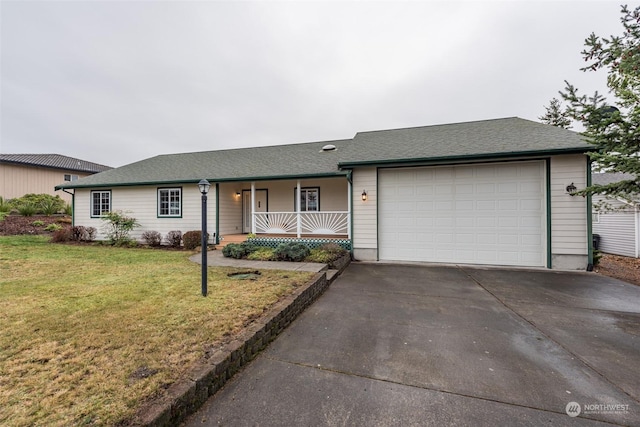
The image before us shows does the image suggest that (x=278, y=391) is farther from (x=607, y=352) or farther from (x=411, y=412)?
(x=607, y=352)

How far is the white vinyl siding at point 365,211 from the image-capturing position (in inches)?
313

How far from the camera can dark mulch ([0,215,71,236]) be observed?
1203cm

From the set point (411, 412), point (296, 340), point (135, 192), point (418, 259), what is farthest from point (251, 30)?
point (411, 412)

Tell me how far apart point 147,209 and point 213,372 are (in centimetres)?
1145

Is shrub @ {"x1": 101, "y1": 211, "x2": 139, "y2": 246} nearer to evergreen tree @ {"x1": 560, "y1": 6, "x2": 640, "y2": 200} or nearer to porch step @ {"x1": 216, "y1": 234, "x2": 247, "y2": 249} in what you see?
porch step @ {"x1": 216, "y1": 234, "x2": 247, "y2": 249}

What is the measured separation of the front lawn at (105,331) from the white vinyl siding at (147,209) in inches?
192

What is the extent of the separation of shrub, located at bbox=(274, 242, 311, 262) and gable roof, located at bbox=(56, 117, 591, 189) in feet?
9.19

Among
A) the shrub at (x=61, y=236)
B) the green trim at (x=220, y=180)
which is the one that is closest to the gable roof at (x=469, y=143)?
the green trim at (x=220, y=180)

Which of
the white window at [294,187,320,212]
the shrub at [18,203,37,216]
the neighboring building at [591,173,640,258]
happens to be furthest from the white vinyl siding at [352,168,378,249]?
the shrub at [18,203,37,216]

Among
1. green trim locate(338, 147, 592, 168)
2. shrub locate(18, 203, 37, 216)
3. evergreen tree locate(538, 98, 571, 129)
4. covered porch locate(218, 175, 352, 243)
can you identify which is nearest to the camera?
green trim locate(338, 147, 592, 168)

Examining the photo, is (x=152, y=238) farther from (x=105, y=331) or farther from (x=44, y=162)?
(x=44, y=162)

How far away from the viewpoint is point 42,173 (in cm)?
2158

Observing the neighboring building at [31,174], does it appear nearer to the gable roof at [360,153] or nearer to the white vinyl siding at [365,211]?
the gable roof at [360,153]

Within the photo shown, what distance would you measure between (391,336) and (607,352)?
2.33 metres
